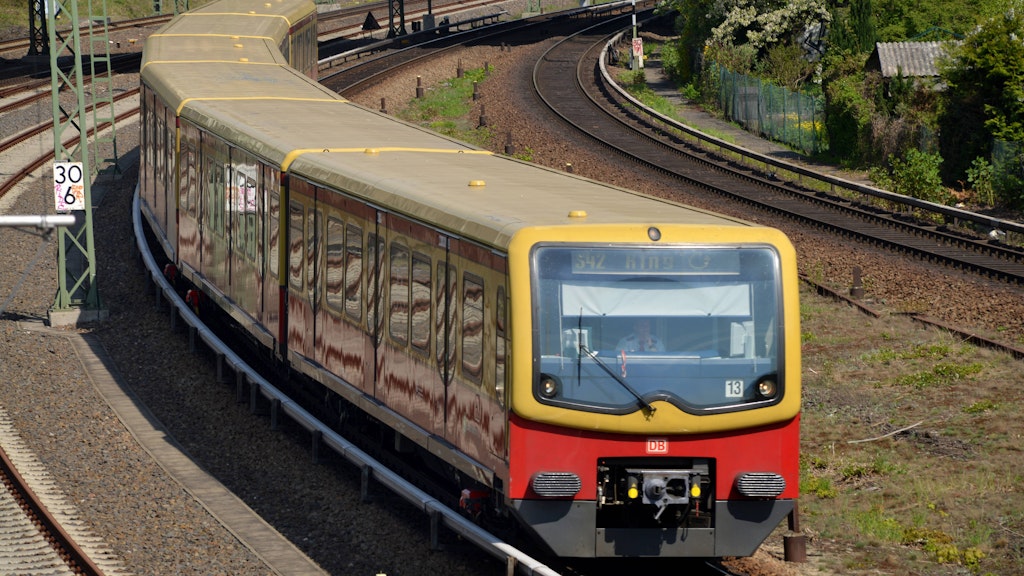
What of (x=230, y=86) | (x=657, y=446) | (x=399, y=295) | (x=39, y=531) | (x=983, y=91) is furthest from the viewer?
(x=983, y=91)

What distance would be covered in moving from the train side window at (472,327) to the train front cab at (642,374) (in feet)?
2.56

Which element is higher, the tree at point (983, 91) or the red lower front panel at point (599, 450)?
the red lower front panel at point (599, 450)

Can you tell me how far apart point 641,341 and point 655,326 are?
Result: 15cm

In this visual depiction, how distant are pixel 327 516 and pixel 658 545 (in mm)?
4049

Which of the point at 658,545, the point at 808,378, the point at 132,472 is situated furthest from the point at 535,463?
the point at 808,378

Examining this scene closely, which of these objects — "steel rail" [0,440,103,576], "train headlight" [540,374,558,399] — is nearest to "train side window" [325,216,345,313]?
"steel rail" [0,440,103,576]

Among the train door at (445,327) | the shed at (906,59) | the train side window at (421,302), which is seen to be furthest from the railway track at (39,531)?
the shed at (906,59)

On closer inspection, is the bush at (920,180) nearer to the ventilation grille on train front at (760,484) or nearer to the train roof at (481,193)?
the train roof at (481,193)

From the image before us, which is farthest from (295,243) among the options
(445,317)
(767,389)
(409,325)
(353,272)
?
(767,389)

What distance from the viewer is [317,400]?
648 inches

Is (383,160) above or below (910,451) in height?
above

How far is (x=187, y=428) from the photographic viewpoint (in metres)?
16.7

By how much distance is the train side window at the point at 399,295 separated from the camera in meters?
12.3

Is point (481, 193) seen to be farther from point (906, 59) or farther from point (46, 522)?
point (906, 59)
